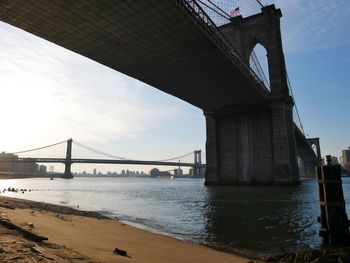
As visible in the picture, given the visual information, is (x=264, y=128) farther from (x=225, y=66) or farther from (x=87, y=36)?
(x=87, y=36)

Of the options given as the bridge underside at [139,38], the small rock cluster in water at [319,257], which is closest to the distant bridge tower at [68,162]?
the bridge underside at [139,38]

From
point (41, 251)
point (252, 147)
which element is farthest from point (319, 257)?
point (252, 147)

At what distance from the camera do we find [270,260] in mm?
8633

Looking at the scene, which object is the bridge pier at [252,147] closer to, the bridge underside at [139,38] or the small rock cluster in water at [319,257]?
the bridge underside at [139,38]

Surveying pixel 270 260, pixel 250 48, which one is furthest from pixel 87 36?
pixel 250 48

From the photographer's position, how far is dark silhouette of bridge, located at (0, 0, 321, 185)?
30625 millimetres

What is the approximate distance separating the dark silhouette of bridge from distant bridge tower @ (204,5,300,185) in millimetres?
172

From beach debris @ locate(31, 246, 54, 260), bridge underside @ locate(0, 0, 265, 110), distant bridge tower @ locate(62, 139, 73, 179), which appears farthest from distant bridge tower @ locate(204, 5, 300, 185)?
distant bridge tower @ locate(62, 139, 73, 179)

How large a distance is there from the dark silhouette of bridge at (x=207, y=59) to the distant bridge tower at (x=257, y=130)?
6.8 inches

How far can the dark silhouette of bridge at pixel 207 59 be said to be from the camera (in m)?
30.6

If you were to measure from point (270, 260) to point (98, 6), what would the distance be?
26.4 metres

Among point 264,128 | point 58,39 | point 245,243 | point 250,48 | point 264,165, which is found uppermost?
point 250,48

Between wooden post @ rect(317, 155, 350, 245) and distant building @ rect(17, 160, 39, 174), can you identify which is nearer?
wooden post @ rect(317, 155, 350, 245)

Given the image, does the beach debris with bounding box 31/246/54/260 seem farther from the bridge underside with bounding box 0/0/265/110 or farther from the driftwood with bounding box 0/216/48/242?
the bridge underside with bounding box 0/0/265/110
